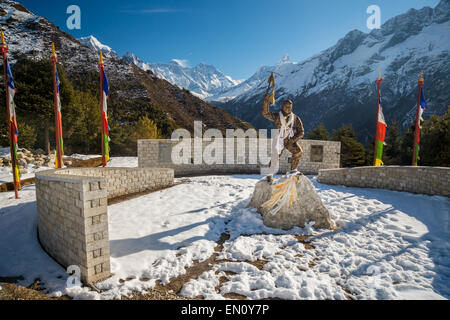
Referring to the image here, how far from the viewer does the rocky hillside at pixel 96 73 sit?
4196 cm

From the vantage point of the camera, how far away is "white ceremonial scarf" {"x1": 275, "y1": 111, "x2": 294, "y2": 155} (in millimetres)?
6836

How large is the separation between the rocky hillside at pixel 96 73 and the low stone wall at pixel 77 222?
36.4 m

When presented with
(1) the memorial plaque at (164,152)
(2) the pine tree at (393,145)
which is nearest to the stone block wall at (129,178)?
(1) the memorial plaque at (164,152)

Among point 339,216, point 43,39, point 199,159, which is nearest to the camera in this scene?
point 339,216

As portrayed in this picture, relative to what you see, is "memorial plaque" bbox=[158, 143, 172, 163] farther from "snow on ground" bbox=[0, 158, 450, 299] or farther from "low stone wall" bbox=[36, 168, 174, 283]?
"low stone wall" bbox=[36, 168, 174, 283]

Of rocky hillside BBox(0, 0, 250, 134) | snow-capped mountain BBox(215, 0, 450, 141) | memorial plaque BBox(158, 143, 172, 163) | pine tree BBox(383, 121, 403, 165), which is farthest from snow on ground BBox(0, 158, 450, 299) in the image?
snow-capped mountain BBox(215, 0, 450, 141)

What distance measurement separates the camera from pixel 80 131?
23109mm

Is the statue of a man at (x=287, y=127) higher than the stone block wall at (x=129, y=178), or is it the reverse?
the statue of a man at (x=287, y=127)

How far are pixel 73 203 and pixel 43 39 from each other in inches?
2467

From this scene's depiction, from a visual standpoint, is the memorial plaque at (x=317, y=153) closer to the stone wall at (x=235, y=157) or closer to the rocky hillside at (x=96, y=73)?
the stone wall at (x=235, y=157)

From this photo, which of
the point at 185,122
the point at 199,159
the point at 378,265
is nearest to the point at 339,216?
the point at 378,265

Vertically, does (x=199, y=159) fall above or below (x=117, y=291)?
above
